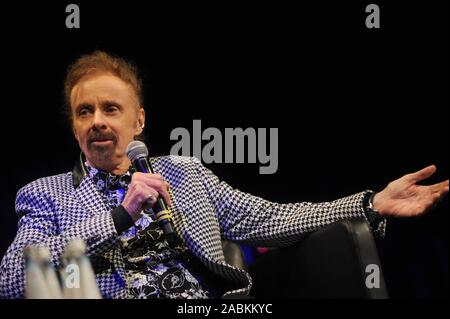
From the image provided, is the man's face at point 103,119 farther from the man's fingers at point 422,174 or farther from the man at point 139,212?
the man's fingers at point 422,174

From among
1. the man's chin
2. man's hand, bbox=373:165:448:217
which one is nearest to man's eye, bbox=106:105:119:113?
the man's chin

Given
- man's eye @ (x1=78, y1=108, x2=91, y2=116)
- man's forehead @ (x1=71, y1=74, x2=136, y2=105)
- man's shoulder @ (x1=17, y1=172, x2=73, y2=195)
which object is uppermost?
man's forehead @ (x1=71, y1=74, x2=136, y2=105)

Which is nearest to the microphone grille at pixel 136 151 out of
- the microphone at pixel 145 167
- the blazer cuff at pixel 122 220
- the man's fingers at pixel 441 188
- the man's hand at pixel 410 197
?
the microphone at pixel 145 167

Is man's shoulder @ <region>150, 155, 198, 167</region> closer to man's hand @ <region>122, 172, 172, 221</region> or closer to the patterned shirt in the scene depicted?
the patterned shirt

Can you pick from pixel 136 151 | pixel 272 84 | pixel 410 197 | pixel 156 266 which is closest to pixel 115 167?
pixel 136 151

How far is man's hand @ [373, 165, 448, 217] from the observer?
147cm

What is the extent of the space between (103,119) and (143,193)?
0.46 metres

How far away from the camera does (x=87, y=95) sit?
1.79m

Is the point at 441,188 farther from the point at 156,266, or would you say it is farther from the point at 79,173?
the point at 79,173

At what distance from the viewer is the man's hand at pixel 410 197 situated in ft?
4.84

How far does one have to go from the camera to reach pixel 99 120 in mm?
1732

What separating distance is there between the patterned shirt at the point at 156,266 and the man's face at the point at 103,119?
0.58 feet
